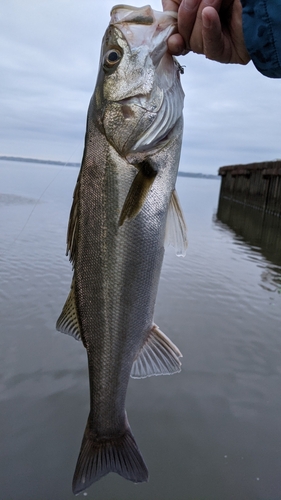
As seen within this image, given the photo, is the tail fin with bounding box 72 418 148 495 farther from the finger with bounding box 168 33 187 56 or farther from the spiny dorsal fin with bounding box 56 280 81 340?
the finger with bounding box 168 33 187 56

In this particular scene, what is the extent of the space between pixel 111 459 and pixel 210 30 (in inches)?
97.5

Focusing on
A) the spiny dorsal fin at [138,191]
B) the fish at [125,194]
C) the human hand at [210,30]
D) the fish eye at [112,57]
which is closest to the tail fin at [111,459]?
the fish at [125,194]

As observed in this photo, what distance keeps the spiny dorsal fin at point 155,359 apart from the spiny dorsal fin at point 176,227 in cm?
55

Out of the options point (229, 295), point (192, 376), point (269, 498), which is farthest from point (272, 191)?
point (269, 498)

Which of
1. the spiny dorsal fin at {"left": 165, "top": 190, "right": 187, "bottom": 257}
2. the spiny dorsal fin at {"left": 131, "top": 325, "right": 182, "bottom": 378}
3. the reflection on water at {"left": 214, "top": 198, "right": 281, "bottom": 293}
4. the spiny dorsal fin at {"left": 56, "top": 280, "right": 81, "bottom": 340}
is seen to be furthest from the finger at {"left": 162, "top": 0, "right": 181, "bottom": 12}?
the reflection on water at {"left": 214, "top": 198, "right": 281, "bottom": 293}

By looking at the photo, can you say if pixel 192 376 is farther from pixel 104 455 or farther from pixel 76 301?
pixel 76 301

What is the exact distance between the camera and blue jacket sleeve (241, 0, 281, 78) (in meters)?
2.10

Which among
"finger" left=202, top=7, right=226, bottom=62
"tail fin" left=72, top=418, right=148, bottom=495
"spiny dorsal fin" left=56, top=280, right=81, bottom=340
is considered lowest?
"tail fin" left=72, top=418, right=148, bottom=495

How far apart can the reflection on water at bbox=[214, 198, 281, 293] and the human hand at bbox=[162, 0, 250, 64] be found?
725cm

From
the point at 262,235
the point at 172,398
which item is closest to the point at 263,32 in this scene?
the point at 172,398

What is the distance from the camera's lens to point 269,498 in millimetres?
3498

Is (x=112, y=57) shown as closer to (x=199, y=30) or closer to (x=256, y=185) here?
(x=199, y=30)

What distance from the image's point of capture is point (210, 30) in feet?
6.96

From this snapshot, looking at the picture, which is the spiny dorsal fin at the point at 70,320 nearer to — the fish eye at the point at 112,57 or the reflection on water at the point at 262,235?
the fish eye at the point at 112,57
